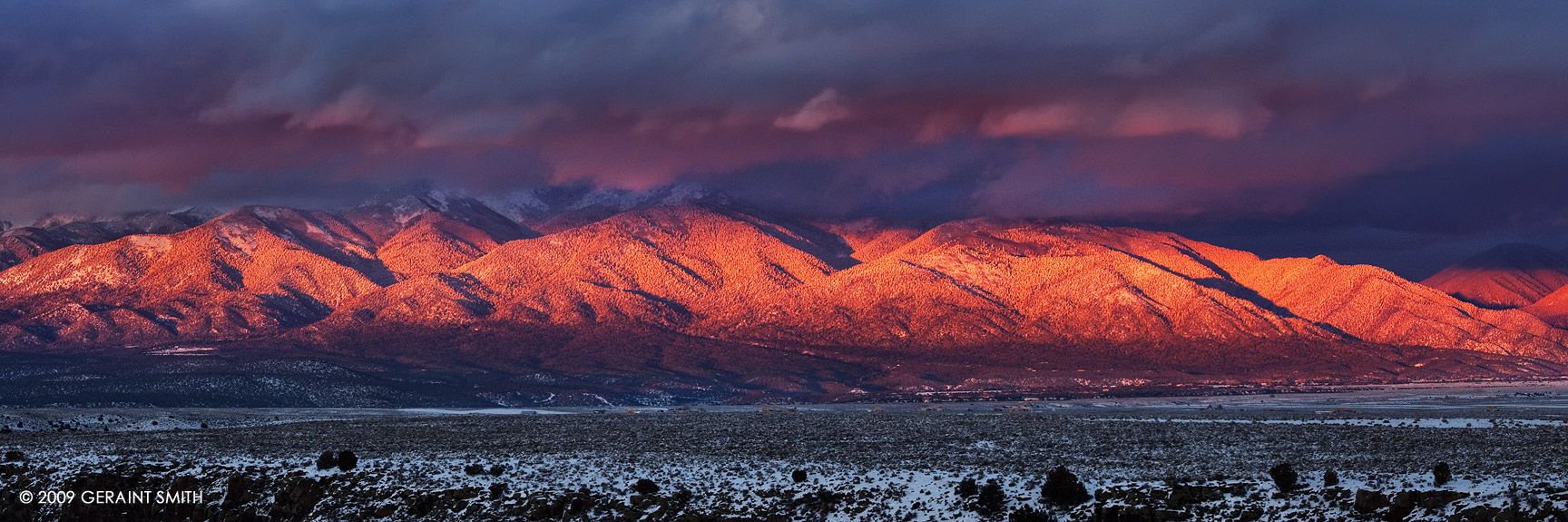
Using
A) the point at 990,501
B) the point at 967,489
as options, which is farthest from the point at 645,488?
the point at 990,501

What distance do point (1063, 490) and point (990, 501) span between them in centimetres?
247

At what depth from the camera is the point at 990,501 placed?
44.1 meters

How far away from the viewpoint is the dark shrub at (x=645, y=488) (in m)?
48.4

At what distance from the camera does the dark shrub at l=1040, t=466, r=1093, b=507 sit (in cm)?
4328

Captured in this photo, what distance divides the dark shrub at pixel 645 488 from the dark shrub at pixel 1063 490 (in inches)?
560

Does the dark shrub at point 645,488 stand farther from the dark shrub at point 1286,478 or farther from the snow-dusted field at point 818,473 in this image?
the dark shrub at point 1286,478

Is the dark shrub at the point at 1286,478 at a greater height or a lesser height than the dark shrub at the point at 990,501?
greater

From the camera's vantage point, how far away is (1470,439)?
61031 millimetres

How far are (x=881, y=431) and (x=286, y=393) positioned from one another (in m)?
144

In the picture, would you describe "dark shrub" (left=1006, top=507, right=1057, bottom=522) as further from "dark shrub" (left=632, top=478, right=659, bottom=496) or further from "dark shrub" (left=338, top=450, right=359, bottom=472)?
"dark shrub" (left=338, top=450, right=359, bottom=472)

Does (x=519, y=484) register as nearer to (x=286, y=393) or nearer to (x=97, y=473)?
(x=97, y=473)

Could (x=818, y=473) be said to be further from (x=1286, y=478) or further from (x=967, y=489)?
(x=1286, y=478)

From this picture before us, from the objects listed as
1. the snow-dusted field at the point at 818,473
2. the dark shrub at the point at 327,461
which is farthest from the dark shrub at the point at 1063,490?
the dark shrub at the point at 327,461

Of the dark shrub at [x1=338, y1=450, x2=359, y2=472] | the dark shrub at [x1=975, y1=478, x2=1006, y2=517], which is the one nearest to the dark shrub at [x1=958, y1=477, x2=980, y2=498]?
the dark shrub at [x1=975, y1=478, x2=1006, y2=517]
